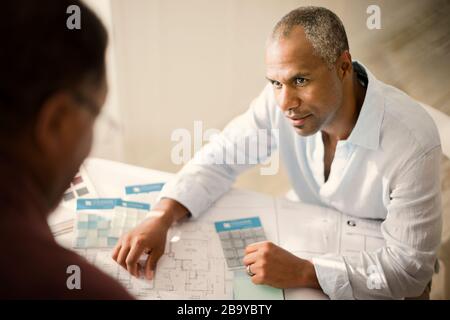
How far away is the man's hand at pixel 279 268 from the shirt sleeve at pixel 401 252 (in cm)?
2

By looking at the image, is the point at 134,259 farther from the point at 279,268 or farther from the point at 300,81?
the point at 300,81

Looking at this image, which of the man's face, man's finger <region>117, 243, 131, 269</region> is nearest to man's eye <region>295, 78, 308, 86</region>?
the man's face

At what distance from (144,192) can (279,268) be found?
0.43 metres

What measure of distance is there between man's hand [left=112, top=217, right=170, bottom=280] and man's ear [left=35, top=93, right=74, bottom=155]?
1.81 feet

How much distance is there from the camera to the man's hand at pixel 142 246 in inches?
42.3

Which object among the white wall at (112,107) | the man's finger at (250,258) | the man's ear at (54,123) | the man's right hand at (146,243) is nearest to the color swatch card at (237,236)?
the man's finger at (250,258)

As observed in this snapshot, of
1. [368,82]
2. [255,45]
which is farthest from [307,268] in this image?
[255,45]

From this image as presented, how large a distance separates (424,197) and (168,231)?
0.58 m

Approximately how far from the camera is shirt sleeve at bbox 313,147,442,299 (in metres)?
1.02

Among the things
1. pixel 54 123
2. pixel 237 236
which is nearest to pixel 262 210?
pixel 237 236

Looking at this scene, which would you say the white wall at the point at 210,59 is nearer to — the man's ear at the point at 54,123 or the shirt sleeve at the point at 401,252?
the shirt sleeve at the point at 401,252

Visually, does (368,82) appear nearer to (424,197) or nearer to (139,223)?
(424,197)

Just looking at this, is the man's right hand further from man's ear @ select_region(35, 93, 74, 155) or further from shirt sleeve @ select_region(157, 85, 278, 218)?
man's ear @ select_region(35, 93, 74, 155)

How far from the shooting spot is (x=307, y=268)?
1054 mm
